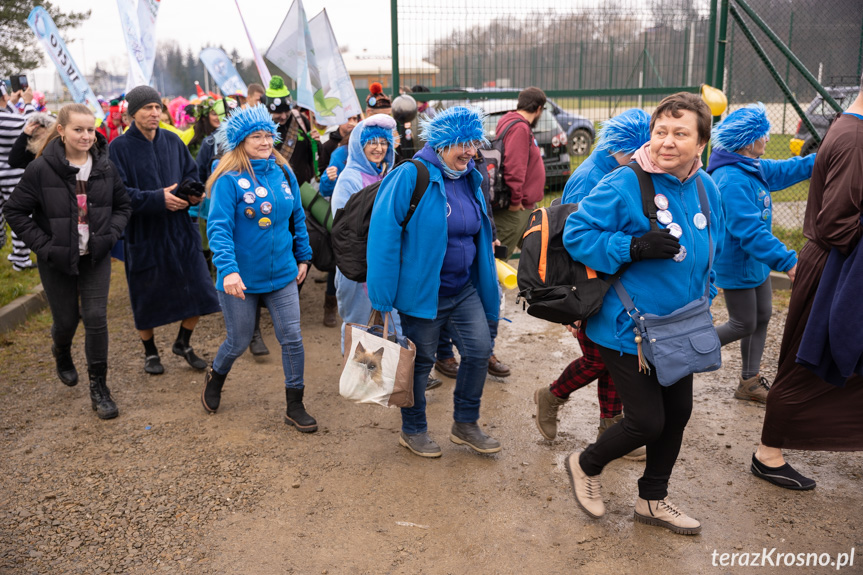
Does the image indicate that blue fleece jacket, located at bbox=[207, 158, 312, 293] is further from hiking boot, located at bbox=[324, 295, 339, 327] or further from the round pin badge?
the round pin badge

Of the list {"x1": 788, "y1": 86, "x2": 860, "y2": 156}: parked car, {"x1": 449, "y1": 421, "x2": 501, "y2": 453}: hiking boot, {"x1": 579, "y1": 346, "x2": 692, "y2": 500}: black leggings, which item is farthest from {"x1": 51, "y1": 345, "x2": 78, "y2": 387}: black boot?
{"x1": 788, "y1": 86, "x2": 860, "y2": 156}: parked car

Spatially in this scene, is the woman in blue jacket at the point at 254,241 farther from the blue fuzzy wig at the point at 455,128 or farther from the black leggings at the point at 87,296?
the blue fuzzy wig at the point at 455,128

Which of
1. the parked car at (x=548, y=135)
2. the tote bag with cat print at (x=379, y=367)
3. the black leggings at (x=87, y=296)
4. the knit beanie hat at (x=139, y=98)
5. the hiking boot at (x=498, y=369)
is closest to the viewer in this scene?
the tote bag with cat print at (x=379, y=367)

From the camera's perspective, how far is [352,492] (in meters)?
3.92

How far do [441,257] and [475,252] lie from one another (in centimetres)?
31

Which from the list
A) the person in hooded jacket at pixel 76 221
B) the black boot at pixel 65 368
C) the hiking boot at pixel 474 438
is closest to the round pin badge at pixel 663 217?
the hiking boot at pixel 474 438

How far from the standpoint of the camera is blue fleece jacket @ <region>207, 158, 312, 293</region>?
436 centimetres

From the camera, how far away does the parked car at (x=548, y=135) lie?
26.7ft

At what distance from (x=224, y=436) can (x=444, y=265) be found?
186 cm

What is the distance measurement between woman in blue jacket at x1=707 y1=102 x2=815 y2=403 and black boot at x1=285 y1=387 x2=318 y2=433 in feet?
8.92

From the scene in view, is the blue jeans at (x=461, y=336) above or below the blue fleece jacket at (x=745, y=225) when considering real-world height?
below

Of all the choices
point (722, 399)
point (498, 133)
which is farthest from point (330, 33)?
point (722, 399)

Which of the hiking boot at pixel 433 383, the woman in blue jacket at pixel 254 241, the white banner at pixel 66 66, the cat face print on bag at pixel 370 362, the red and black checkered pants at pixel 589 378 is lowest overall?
the hiking boot at pixel 433 383

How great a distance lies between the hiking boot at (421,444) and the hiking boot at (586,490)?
37.3 inches
